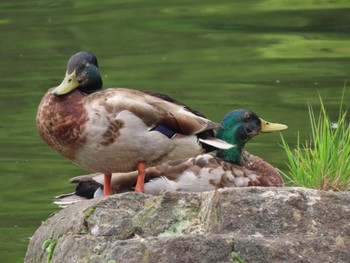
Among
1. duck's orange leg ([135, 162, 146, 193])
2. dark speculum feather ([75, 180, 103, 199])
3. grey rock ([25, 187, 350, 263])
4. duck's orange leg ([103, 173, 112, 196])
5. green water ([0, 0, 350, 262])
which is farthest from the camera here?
green water ([0, 0, 350, 262])

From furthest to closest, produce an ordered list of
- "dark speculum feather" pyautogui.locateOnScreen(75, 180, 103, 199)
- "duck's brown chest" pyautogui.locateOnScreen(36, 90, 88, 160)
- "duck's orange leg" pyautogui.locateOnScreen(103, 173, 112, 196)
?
"dark speculum feather" pyautogui.locateOnScreen(75, 180, 103, 199) < "duck's orange leg" pyautogui.locateOnScreen(103, 173, 112, 196) < "duck's brown chest" pyautogui.locateOnScreen(36, 90, 88, 160)

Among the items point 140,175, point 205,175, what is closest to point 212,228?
point 140,175

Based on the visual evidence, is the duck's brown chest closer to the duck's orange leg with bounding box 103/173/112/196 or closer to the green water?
the duck's orange leg with bounding box 103/173/112/196

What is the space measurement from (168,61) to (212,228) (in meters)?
11.6

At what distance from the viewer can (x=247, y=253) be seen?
5176 mm

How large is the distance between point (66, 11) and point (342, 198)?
15536 mm

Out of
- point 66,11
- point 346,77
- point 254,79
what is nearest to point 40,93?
point 254,79

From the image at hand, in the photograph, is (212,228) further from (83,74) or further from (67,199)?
(67,199)

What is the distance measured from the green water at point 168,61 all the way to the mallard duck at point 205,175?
1.14 m

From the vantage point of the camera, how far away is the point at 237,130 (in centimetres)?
888

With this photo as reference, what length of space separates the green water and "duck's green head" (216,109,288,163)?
1.67m

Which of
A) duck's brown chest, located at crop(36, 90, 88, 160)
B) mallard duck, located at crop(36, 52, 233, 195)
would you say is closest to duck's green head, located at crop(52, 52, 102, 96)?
mallard duck, located at crop(36, 52, 233, 195)

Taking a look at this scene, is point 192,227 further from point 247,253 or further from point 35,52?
point 35,52

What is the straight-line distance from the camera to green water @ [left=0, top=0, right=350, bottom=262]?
39.7ft
